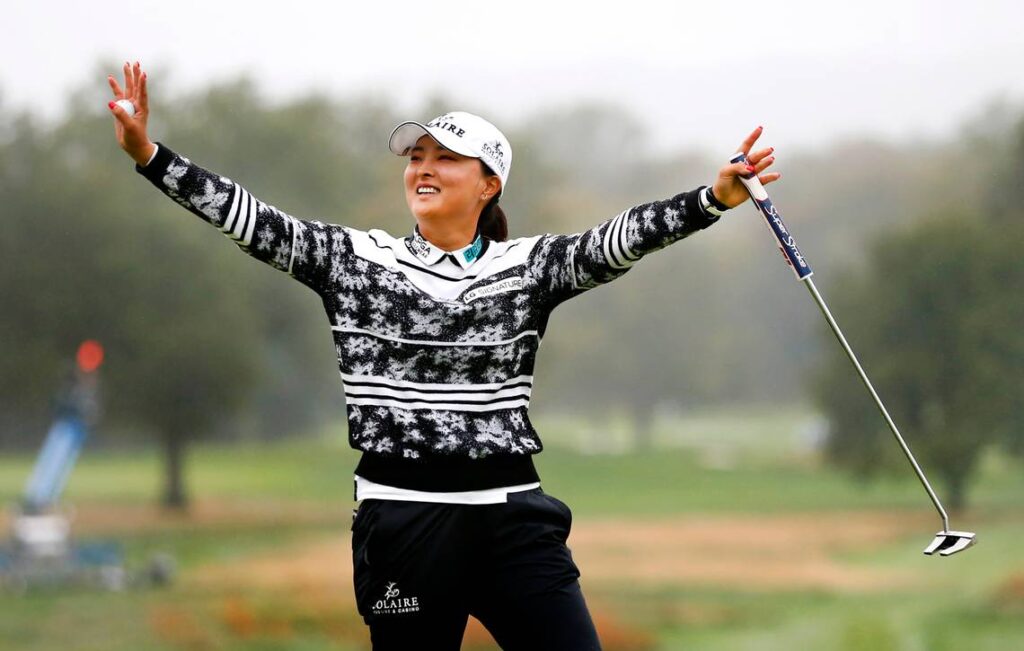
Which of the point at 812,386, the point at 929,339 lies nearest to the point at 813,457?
the point at 812,386

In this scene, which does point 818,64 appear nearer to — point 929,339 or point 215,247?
point 929,339

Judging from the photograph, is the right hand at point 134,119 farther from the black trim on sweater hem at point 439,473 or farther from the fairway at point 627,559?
the fairway at point 627,559

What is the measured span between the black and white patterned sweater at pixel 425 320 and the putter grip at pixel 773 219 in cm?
12

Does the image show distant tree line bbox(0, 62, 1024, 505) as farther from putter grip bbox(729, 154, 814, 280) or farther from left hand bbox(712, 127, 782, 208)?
left hand bbox(712, 127, 782, 208)

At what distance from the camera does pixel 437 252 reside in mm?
3465

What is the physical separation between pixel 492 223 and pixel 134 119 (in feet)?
2.79

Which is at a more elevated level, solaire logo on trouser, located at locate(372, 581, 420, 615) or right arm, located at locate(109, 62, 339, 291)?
right arm, located at locate(109, 62, 339, 291)

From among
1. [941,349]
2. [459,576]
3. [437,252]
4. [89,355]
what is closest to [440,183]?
[437,252]

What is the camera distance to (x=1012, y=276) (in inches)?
830

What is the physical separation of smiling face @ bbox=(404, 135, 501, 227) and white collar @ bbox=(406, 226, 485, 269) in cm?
5

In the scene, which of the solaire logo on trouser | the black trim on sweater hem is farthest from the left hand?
the solaire logo on trouser

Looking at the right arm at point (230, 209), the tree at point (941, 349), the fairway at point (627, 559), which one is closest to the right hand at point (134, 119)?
the right arm at point (230, 209)

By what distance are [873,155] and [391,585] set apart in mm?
23919

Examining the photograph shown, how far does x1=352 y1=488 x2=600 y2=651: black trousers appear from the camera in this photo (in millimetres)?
3336
